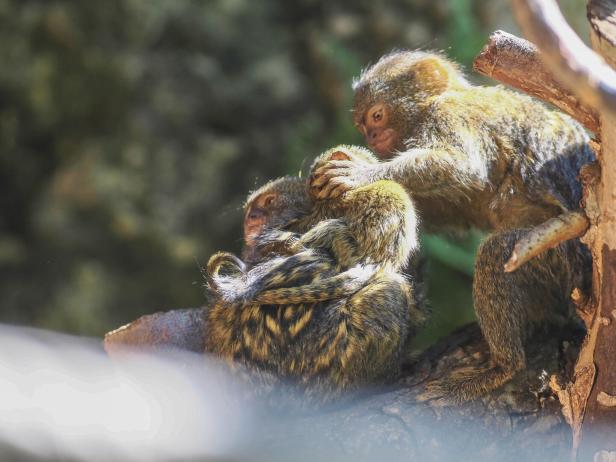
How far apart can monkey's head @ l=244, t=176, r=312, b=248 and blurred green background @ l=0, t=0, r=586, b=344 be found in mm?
3405

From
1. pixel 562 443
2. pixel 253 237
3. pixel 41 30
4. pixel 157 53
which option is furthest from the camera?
pixel 157 53

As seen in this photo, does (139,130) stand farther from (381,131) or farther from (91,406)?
(91,406)

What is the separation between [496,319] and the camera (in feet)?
9.54

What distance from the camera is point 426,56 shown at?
400 cm

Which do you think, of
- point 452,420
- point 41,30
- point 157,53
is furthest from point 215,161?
point 452,420

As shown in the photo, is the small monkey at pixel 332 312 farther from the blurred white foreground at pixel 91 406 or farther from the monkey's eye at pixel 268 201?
the blurred white foreground at pixel 91 406

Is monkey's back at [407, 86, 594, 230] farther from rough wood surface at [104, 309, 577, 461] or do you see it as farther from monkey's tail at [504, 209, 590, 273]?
monkey's tail at [504, 209, 590, 273]

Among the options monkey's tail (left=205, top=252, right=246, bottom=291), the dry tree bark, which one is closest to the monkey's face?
monkey's tail (left=205, top=252, right=246, bottom=291)

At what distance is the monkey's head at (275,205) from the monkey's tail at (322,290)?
543 millimetres

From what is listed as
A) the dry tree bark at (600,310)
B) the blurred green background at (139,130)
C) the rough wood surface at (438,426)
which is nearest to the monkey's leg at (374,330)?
the rough wood surface at (438,426)

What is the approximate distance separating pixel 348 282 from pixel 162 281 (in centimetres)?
484

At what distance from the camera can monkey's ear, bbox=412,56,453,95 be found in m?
3.84

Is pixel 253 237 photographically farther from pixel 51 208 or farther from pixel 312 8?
pixel 312 8

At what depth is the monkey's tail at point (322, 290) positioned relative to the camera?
2932mm
